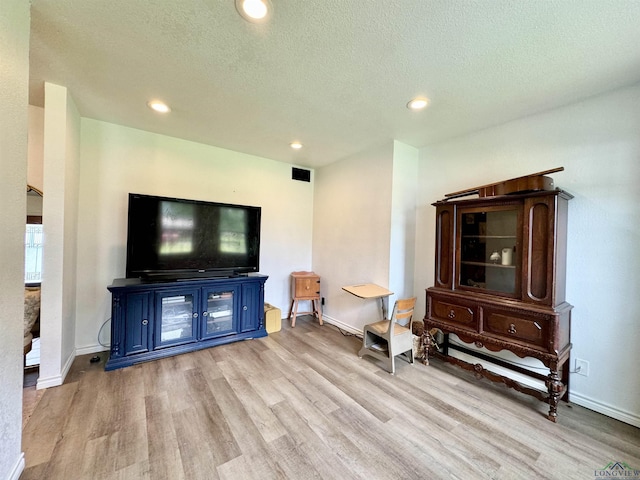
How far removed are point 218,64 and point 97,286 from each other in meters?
2.69

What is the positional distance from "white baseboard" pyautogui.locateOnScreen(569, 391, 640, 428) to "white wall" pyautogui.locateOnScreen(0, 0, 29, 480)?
150 inches

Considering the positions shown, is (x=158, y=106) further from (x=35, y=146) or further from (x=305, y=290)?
(x=305, y=290)

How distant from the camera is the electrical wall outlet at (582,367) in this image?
80.1 inches

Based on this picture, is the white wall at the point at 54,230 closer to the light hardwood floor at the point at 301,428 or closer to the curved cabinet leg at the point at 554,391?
the light hardwood floor at the point at 301,428

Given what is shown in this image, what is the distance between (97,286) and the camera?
2.75 metres

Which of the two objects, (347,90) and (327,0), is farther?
(347,90)

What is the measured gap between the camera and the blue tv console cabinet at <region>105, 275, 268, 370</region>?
2.45 m

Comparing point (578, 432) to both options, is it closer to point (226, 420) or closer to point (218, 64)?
point (226, 420)

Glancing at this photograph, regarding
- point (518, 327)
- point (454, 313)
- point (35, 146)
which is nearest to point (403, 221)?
point (454, 313)

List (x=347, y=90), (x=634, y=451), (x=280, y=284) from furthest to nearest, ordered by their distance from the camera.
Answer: (x=280, y=284), (x=347, y=90), (x=634, y=451)

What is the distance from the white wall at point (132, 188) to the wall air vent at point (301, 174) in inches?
8.9

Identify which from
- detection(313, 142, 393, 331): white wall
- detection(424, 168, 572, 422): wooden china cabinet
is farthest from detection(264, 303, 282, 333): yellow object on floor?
detection(424, 168, 572, 422): wooden china cabinet

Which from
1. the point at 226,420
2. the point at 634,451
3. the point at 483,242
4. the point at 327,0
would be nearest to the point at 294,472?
the point at 226,420

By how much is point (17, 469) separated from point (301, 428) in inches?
60.3
